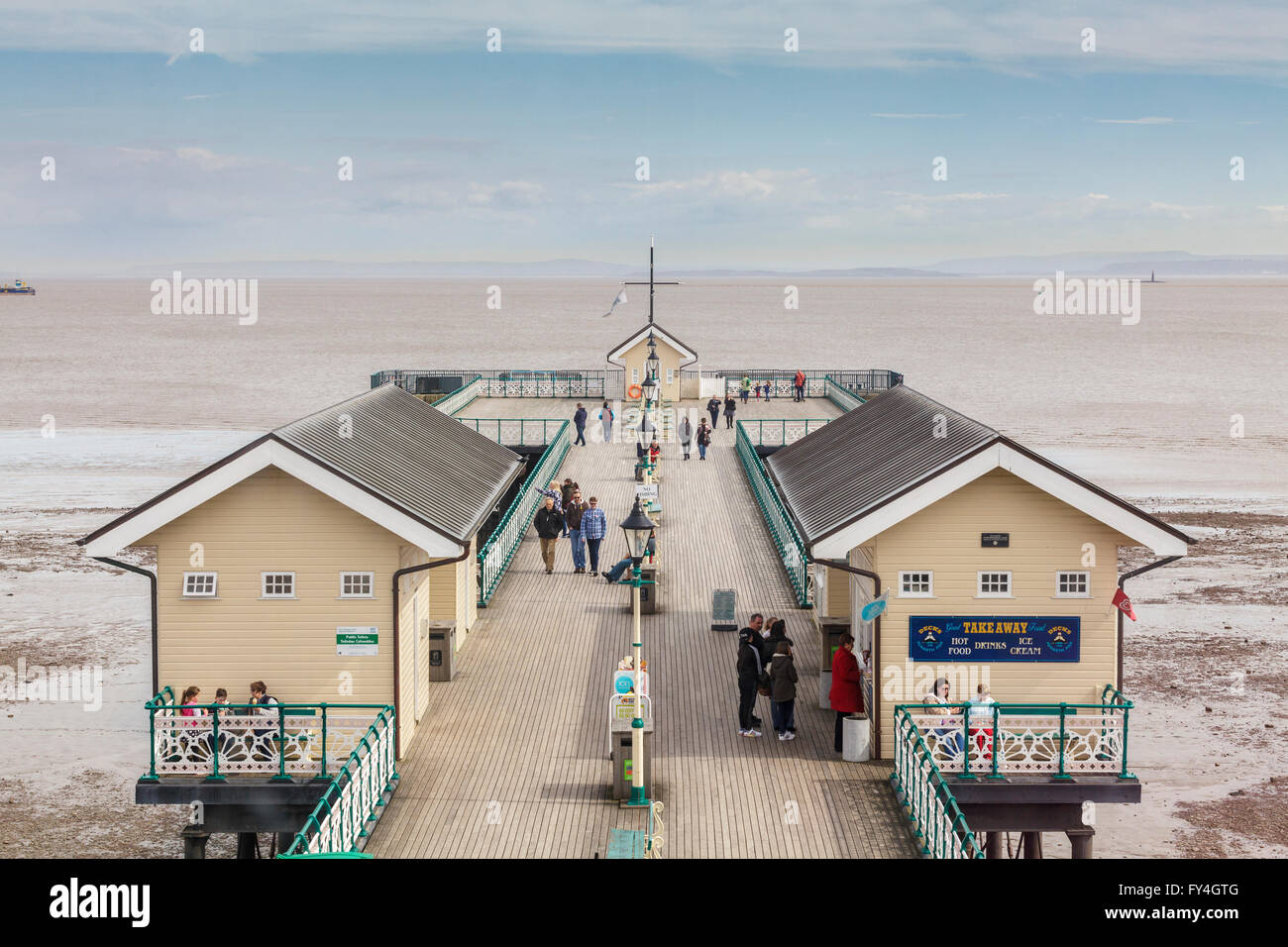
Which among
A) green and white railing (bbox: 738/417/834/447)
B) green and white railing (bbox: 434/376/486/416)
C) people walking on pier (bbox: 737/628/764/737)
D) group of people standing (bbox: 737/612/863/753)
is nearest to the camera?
group of people standing (bbox: 737/612/863/753)

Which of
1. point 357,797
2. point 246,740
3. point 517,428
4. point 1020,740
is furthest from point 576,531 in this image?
point 517,428

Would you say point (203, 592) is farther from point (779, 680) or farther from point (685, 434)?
point (685, 434)

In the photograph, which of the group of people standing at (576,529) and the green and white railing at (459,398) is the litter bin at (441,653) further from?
the green and white railing at (459,398)

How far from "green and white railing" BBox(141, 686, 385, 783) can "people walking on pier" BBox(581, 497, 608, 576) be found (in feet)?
37.6

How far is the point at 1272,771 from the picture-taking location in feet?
90.7

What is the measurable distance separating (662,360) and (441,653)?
35.6 m

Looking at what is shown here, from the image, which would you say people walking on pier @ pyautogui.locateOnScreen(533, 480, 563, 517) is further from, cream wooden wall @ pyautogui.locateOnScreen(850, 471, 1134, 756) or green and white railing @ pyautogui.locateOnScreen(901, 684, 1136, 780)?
green and white railing @ pyautogui.locateOnScreen(901, 684, 1136, 780)

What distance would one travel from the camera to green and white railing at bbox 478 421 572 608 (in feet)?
87.6

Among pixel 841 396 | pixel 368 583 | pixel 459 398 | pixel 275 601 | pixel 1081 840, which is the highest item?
pixel 841 396

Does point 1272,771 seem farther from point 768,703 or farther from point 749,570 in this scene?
point 768,703

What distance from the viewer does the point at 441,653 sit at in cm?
2161

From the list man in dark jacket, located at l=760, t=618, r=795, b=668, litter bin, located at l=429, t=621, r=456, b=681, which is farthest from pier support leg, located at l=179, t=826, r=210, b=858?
man in dark jacket, located at l=760, t=618, r=795, b=668
